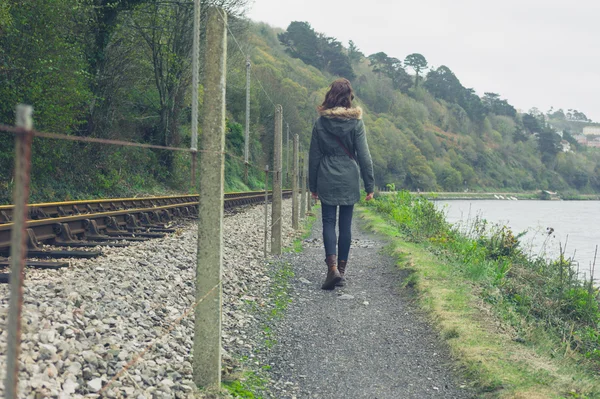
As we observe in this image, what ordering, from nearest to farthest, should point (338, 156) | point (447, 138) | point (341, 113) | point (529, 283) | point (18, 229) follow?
point (18, 229)
point (341, 113)
point (338, 156)
point (529, 283)
point (447, 138)

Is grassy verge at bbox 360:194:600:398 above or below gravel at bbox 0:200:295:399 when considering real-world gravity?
below

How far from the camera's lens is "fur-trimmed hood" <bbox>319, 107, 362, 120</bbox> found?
22.5 feet

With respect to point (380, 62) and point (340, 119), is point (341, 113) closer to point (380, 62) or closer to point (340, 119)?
point (340, 119)

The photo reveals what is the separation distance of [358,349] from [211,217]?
206 cm

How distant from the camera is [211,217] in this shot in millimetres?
3691

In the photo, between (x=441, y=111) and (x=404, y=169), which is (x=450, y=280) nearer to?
(x=404, y=169)

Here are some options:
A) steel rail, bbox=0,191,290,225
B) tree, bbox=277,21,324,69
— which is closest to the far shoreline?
tree, bbox=277,21,324,69

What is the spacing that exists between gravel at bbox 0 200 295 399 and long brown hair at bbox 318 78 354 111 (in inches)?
99.7

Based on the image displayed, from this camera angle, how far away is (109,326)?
3.85 meters

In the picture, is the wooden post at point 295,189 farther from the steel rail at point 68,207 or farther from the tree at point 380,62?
the tree at point 380,62

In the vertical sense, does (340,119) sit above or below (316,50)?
below

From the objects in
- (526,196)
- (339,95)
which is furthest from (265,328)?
(526,196)

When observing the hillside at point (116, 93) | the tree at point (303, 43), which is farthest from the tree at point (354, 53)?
the hillside at point (116, 93)

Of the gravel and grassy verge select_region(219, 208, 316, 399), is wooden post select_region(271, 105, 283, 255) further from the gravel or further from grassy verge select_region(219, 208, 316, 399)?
the gravel
